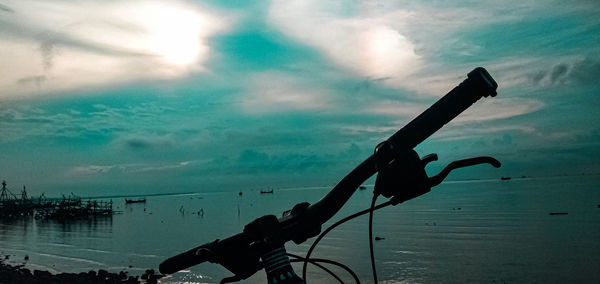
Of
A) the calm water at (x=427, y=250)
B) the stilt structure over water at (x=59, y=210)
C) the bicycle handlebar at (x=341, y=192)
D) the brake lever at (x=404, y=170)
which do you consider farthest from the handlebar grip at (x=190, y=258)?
the stilt structure over water at (x=59, y=210)

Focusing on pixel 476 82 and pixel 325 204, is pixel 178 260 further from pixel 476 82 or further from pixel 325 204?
pixel 476 82

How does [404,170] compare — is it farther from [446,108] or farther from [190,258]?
[190,258]

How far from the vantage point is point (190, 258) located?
214 centimetres

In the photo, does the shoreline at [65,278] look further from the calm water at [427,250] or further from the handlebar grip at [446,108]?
the handlebar grip at [446,108]

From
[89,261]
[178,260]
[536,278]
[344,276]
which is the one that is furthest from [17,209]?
[178,260]

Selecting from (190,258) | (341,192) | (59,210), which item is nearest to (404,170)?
(341,192)

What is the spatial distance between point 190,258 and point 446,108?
4.54ft

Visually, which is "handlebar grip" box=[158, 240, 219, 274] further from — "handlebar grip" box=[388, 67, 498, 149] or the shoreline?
the shoreline

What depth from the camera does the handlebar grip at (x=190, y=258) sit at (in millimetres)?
2076

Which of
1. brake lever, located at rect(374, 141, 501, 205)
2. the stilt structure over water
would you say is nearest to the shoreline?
brake lever, located at rect(374, 141, 501, 205)

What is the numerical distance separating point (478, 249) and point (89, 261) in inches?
1242

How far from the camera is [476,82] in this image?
1.53 metres

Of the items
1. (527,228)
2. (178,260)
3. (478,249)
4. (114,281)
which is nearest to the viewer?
(178,260)

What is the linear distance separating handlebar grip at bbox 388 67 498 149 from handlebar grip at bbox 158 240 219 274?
1.03 metres
